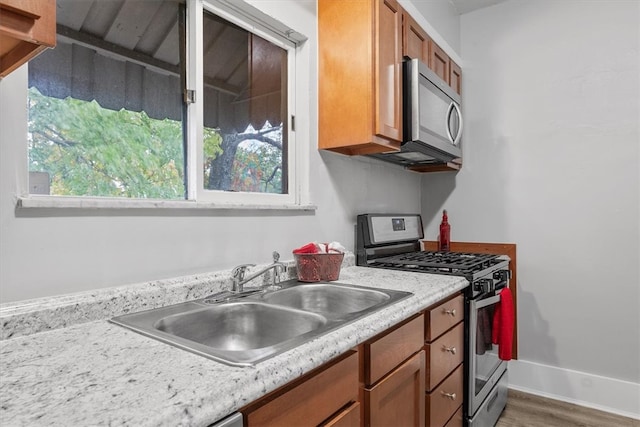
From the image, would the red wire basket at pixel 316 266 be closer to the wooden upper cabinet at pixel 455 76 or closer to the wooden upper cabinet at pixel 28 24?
the wooden upper cabinet at pixel 28 24

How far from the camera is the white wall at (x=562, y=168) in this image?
2.26 meters

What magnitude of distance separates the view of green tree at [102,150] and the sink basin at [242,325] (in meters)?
0.47

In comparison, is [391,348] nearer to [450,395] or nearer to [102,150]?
[450,395]

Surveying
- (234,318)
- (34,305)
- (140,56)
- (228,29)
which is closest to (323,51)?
(228,29)

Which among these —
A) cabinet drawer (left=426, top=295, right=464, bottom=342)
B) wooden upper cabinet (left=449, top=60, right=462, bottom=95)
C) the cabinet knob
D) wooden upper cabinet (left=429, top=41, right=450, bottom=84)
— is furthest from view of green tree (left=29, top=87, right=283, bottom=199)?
wooden upper cabinet (left=449, top=60, right=462, bottom=95)

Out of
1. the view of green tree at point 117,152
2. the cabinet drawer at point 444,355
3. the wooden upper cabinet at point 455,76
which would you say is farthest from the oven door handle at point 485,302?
the wooden upper cabinet at point 455,76

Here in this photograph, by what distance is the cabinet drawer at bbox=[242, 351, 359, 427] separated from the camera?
702 mm

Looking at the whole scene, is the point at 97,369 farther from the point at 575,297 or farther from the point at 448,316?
the point at 575,297

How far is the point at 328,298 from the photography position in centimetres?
150

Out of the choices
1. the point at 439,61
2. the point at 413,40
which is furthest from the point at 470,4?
the point at 413,40

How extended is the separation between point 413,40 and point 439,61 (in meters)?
0.43

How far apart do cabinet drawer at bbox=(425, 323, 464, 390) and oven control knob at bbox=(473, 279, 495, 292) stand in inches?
7.5

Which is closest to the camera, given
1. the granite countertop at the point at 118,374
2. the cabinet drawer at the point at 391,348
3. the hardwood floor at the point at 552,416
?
the granite countertop at the point at 118,374

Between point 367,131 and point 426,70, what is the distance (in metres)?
0.56
